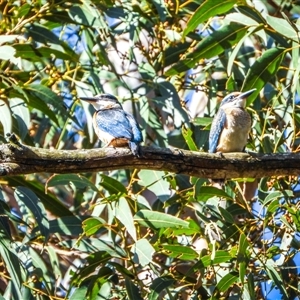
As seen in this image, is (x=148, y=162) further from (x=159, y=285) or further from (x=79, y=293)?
(x=79, y=293)

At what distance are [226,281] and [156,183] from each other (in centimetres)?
79

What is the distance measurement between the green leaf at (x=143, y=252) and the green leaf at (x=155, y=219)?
221 mm

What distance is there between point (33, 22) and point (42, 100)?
1.91 ft

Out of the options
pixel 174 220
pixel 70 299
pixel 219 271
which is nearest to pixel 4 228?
pixel 70 299

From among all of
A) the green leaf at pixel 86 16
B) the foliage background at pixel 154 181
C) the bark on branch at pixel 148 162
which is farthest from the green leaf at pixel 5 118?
the bark on branch at pixel 148 162

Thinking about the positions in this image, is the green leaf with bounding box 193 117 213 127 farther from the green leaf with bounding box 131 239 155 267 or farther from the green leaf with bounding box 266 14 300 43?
the green leaf with bounding box 131 239 155 267

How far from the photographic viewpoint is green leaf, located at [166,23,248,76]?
514 cm

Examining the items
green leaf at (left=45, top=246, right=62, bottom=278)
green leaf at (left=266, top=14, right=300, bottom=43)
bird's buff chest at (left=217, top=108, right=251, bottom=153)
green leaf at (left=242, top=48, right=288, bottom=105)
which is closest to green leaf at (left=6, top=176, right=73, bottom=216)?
green leaf at (left=45, top=246, right=62, bottom=278)

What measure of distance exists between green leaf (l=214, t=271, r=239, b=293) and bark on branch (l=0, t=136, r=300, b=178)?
0.58 m

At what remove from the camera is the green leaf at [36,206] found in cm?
462

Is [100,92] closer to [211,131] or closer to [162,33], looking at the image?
[162,33]

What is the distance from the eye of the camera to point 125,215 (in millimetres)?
4523

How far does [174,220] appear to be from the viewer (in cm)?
461

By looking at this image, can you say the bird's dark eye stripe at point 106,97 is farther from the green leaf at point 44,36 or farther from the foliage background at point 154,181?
the green leaf at point 44,36
